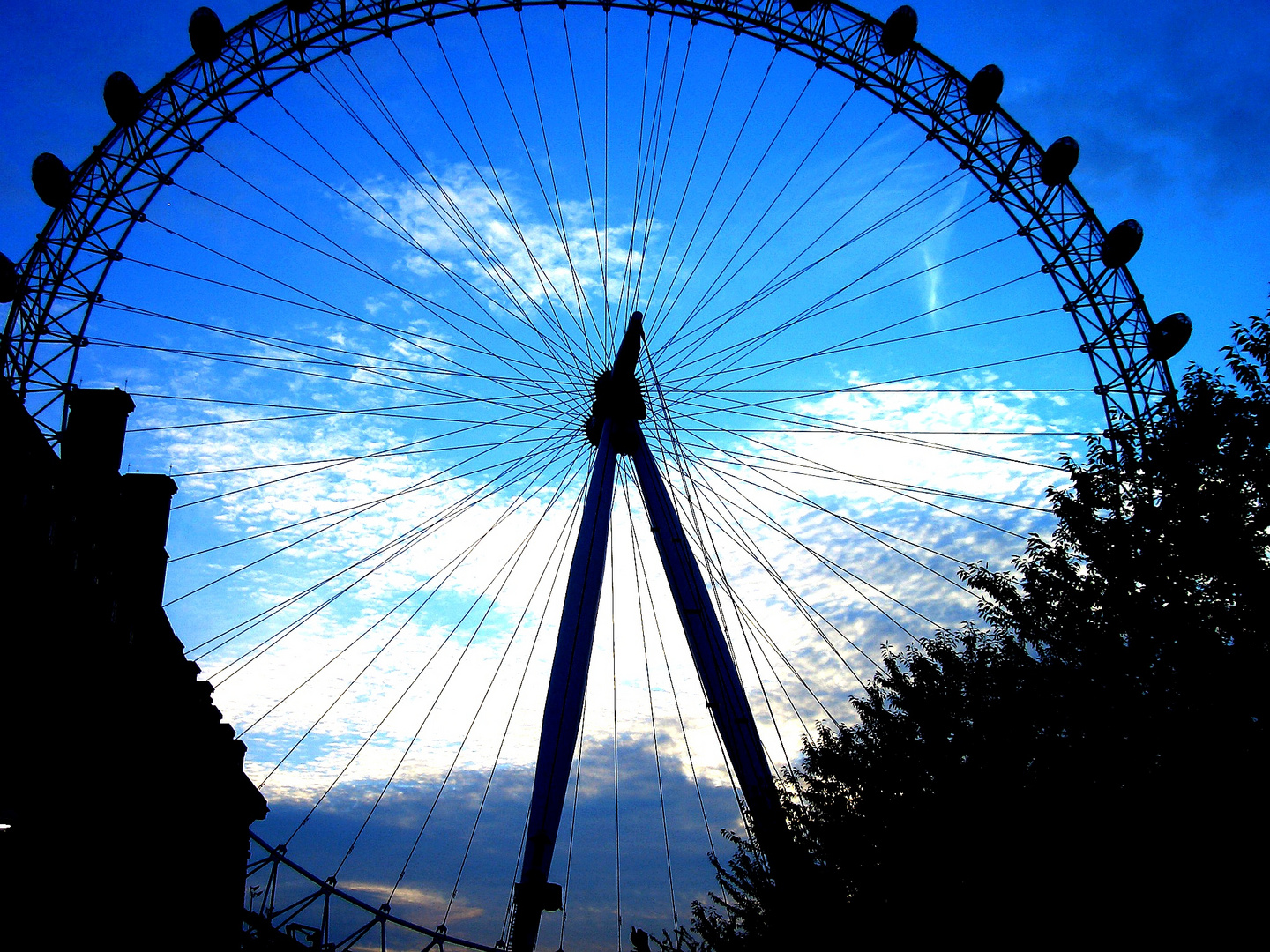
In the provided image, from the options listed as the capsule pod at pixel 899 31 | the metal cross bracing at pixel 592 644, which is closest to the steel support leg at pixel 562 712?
the metal cross bracing at pixel 592 644

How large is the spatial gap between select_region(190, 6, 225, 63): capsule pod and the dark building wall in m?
Answer: 11.1

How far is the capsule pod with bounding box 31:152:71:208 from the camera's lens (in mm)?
22484

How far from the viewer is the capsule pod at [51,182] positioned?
22.5 metres

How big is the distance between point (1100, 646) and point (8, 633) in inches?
546

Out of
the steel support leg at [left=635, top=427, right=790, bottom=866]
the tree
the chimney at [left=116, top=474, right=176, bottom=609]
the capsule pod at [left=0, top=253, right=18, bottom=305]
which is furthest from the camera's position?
the capsule pod at [left=0, top=253, right=18, bottom=305]

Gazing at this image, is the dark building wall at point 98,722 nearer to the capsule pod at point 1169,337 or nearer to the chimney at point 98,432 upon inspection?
the chimney at point 98,432

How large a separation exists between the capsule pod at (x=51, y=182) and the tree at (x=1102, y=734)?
22199 mm

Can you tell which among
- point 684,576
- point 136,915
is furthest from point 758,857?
point 136,915

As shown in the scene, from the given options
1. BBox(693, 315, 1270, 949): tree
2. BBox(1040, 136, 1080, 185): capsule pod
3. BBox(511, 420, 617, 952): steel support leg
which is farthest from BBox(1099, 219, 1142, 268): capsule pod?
BBox(511, 420, 617, 952): steel support leg

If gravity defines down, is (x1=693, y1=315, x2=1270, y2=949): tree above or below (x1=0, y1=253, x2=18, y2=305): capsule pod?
below

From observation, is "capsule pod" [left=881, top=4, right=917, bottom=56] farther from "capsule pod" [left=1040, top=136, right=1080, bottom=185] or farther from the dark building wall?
the dark building wall

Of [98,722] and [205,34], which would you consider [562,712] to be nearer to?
[98,722]

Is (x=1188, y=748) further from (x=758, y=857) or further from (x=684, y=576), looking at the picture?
(x=684, y=576)

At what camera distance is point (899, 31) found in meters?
23.6
